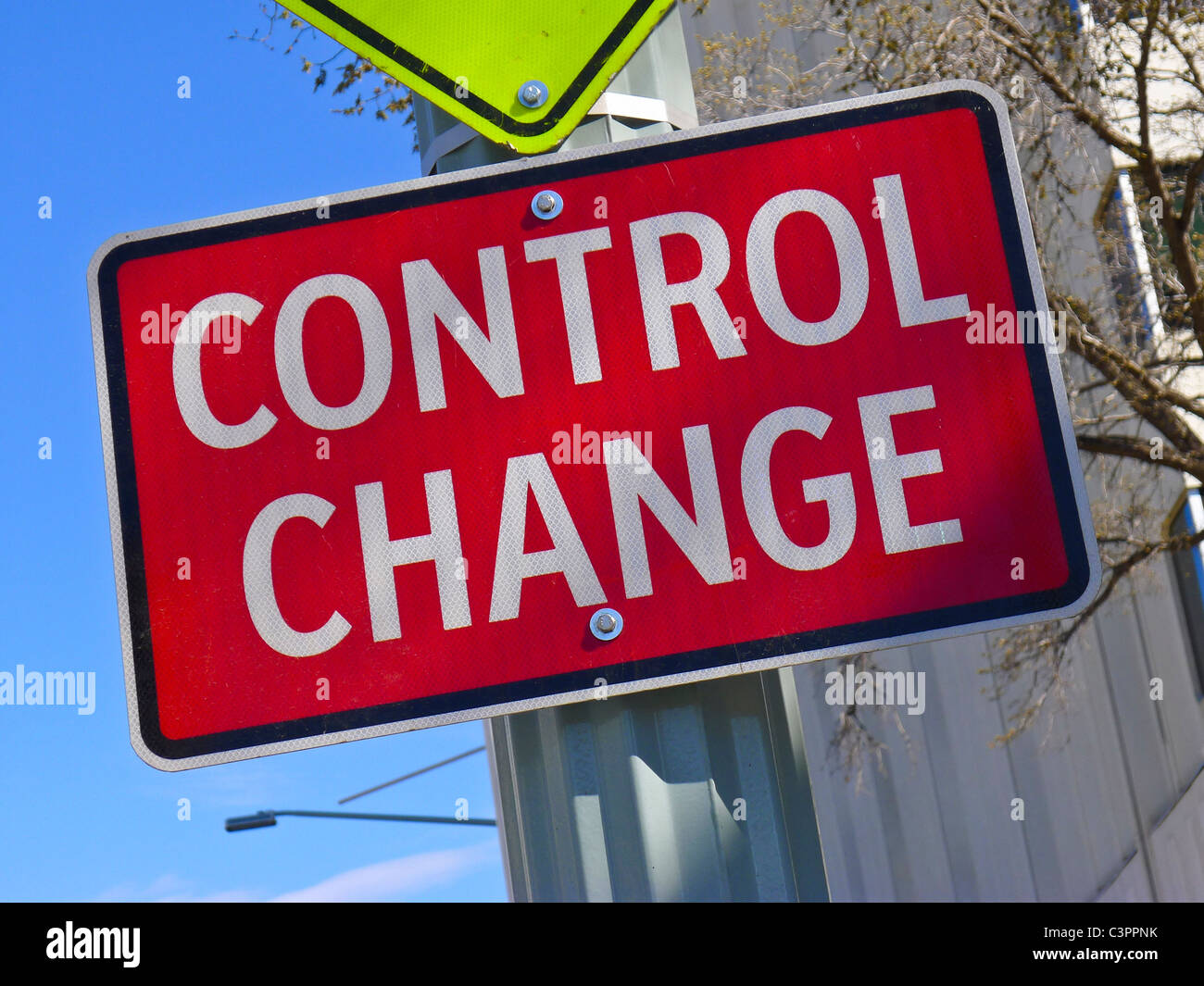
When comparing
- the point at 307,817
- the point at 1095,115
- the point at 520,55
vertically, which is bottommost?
the point at 307,817

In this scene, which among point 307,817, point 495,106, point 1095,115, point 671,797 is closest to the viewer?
point 671,797

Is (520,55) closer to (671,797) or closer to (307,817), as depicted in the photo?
(671,797)

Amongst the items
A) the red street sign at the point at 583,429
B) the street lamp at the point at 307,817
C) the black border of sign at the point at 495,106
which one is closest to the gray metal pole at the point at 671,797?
the red street sign at the point at 583,429

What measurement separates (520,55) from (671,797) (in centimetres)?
106

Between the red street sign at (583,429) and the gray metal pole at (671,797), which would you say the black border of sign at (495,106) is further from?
the gray metal pole at (671,797)

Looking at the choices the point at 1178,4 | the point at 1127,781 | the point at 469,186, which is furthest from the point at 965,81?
the point at 1127,781

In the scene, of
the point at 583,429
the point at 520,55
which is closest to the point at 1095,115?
the point at 520,55

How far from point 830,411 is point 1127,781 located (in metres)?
16.2

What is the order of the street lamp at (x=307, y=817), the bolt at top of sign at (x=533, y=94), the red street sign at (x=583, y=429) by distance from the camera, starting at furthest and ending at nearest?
the street lamp at (x=307, y=817) < the bolt at top of sign at (x=533, y=94) < the red street sign at (x=583, y=429)

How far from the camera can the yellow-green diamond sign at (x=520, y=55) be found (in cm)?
183

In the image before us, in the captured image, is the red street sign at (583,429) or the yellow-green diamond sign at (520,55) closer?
the red street sign at (583,429)

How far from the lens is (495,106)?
1.84 metres

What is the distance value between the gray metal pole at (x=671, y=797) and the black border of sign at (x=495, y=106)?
32.8 inches
